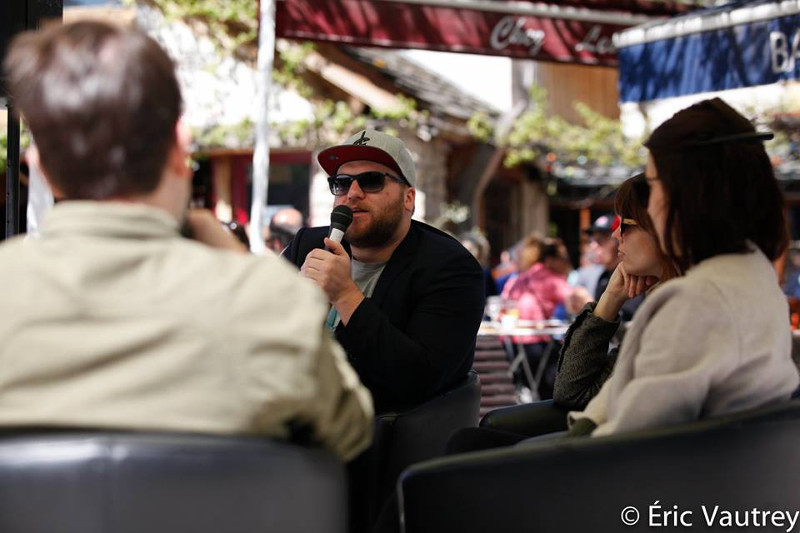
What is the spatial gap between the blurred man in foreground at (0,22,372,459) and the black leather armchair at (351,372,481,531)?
149cm

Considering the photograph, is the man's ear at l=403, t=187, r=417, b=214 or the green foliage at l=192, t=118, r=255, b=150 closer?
the man's ear at l=403, t=187, r=417, b=214

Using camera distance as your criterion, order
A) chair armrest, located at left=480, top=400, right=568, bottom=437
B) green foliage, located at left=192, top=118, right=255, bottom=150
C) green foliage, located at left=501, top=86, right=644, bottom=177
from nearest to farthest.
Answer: chair armrest, located at left=480, top=400, right=568, bottom=437
green foliage, located at left=192, top=118, right=255, bottom=150
green foliage, located at left=501, top=86, right=644, bottom=177

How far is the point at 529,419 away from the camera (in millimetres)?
3299

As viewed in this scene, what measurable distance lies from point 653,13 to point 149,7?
7.57m

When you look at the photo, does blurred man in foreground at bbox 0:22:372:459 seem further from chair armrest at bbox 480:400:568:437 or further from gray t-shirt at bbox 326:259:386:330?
gray t-shirt at bbox 326:259:386:330

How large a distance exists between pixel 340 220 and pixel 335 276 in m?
0.34

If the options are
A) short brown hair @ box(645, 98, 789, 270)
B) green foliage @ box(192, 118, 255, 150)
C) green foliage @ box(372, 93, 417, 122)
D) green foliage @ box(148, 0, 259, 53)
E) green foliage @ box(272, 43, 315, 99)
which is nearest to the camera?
short brown hair @ box(645, 98, 789, 270)

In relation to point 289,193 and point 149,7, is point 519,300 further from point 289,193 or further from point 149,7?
point 149,7

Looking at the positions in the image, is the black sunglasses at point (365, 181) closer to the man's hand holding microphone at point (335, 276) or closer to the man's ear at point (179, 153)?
the man's hand holding microphone at point (335, 276)

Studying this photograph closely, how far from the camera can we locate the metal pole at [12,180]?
12.1ft

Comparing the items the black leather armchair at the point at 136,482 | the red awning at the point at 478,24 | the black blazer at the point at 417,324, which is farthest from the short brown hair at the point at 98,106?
the red awning at the point at 478,24

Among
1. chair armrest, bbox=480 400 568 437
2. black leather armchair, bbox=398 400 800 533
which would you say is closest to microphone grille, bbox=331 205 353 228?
chair armrest, bbox=480 400 568 437

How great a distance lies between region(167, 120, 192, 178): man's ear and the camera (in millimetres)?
1829

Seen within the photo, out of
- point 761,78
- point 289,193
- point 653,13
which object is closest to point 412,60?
point 289,193
